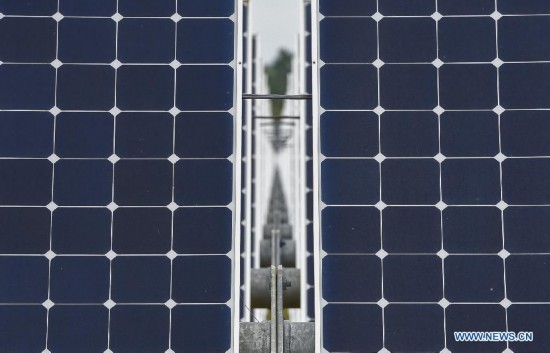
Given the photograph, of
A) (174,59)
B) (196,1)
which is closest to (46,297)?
(174,59)

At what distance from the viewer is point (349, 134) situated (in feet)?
21.9

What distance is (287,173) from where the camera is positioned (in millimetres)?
16125

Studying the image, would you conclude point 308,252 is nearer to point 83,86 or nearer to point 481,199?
point 481,199

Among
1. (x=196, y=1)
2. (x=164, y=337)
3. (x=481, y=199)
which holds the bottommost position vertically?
(x=164, y=337)

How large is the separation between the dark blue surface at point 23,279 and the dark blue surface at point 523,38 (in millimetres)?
4632

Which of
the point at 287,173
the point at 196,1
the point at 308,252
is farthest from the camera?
the point at 287,173

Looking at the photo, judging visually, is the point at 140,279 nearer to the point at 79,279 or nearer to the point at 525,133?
the point at 79,279

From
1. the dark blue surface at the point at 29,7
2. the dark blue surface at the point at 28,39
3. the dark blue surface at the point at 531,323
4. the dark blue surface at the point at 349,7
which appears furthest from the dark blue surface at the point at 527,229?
the dark blue surface at the point at 29,7

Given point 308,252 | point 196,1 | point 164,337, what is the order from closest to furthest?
point 164,337 → point 196,1 → point 308,252

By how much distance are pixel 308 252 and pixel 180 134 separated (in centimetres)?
265

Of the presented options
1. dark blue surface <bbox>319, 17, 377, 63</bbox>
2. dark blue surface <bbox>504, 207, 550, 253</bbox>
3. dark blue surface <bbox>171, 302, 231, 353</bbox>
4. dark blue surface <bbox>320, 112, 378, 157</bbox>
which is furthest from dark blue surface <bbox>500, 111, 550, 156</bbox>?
dark blue surface <bbox>171, 302, 231, 353</bbox>

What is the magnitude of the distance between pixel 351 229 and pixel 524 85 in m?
2.10

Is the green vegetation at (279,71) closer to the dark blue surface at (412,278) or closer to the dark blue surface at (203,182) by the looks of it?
the dark blue surface at (203,182)

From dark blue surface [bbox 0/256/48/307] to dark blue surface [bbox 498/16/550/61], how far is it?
15.2 feet
